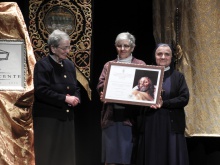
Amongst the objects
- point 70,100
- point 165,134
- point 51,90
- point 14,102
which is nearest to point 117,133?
point 165,134

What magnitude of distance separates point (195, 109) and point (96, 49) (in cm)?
113

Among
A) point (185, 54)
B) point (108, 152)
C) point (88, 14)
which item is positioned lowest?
point (108, 152)

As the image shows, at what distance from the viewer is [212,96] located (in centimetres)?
482

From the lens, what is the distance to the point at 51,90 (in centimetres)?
389

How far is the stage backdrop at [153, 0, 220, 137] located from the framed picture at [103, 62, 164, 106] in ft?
2.84

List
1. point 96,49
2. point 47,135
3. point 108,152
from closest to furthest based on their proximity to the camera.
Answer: point 47,135 → point 108,152 → point 96,49

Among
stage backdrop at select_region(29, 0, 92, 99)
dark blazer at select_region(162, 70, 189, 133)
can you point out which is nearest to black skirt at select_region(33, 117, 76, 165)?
dark blazer at select_region(162, 70, 189, 133)

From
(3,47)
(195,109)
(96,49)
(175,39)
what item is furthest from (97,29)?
(3,47)

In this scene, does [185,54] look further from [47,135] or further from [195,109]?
Result: [47,135]

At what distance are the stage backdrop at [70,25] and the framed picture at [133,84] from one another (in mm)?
734

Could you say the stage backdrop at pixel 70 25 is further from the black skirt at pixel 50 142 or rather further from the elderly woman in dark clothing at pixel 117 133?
the black skirt at pixel 50 142

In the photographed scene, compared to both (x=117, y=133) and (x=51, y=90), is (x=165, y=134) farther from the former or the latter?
(x=51, y=90)

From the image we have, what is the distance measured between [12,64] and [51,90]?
611mm

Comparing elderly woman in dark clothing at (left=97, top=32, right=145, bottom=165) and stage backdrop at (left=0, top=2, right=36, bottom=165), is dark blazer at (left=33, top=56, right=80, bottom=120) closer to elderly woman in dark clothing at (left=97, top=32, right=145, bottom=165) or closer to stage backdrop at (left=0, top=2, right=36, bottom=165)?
elderly woman in dark clothing at (left=97, top=32, right=145, bottom=165)
